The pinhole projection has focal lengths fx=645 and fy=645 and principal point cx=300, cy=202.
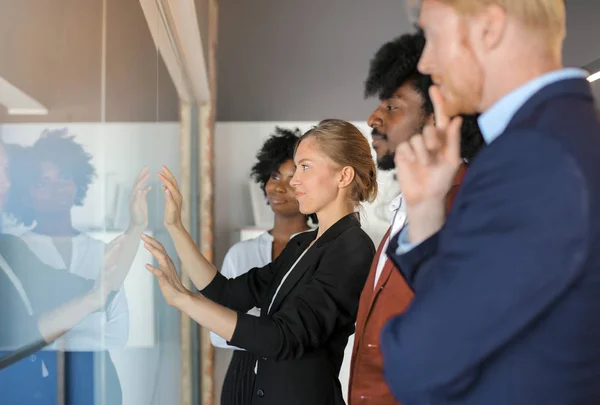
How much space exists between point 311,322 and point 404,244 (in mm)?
667

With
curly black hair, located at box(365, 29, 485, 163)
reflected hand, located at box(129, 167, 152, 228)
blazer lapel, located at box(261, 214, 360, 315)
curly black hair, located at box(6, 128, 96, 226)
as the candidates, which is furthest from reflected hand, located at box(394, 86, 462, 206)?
reflected hand, located at box(129, 167, 152, 228)

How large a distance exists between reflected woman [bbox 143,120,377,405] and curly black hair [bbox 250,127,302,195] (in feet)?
4.55

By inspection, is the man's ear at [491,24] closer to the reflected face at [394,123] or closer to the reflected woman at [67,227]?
the reflected woman at [67,227]

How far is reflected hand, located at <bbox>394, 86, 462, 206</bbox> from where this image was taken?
0.77 metres

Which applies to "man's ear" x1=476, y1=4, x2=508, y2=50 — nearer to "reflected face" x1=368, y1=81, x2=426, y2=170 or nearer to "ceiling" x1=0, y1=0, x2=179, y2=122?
"ceiling" x1=0, y1=0, x2=179, y2=122

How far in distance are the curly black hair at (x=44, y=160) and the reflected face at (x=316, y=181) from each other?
2.26 ft

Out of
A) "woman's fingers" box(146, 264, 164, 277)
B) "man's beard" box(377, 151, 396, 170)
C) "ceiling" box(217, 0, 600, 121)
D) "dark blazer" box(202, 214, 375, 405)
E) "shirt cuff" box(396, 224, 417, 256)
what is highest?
"ceiling" box(217, 0, 600, 121)

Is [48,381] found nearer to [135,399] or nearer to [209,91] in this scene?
[135,399]

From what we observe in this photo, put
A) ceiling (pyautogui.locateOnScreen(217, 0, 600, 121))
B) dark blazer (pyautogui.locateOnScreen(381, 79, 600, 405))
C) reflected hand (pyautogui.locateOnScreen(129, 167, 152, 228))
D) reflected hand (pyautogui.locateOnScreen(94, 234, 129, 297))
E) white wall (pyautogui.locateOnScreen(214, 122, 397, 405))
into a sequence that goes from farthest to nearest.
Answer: ceiling (pyautogui.locateOnScreen(217, 0, 600, 121)) → white wall (pyautogui.locateOnScreen(214, 122, 397, 405)) → reflected hand (pyautogui.locateOnScreen(129, 167, 152, 228)) → reflected hand (pyautogui.locateOnScreen(94, 234, 129, 297)) → dark blazer (pyautogui.locateOnScreen(381, 79, 600, 405))

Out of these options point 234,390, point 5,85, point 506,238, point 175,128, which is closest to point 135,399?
point 234,390

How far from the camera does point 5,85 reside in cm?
67

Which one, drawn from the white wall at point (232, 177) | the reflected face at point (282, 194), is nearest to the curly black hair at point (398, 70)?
the reflected face at point (282, 194)

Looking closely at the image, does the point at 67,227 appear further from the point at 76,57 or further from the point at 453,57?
the point at 453,57

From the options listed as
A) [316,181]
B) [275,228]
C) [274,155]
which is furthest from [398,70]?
[274,155]
